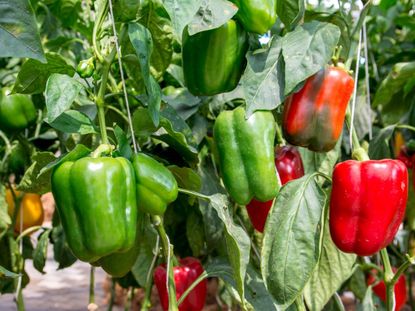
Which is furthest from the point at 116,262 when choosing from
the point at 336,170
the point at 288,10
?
the point at 288,10

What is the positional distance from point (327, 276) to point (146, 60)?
23.3 inches

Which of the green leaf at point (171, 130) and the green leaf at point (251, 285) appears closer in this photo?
the green leaf at point (171, 130)

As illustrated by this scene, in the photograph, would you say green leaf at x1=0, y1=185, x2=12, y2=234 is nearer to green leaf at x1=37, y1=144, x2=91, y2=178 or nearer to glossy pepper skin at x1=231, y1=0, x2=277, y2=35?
green leaf at x1=37, y1=144, x2=91, y2=178

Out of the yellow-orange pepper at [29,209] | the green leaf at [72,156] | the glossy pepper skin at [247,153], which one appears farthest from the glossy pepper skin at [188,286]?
the yellow-orange pepper at [29,209]

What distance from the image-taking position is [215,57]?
107 cm

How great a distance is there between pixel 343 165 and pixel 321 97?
0.39 ft

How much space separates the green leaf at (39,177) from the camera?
119 cm

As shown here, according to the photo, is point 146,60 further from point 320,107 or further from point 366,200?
point 366,200

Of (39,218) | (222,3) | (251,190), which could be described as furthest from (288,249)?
(39,218)

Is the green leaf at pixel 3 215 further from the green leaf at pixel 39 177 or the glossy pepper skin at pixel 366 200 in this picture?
the glossy pepper skin at pixel 366 200

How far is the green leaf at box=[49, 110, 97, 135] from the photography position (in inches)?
40.8

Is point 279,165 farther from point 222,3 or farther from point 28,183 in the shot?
point 28,183

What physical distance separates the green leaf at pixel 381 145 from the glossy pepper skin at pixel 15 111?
36.9 inches

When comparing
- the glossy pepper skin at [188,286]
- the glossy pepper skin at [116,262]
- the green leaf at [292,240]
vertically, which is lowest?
the glossy pepper skin at [188,286]
